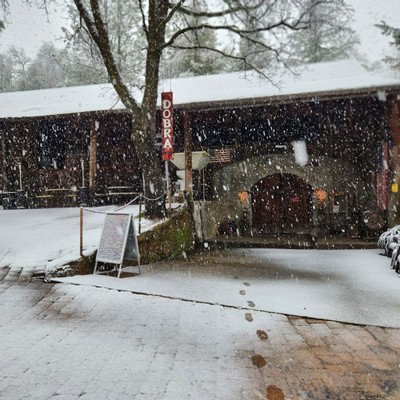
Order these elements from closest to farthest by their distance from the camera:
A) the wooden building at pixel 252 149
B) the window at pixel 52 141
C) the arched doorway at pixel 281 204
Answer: the wooden building at pixel 252 149
the arched doorway at pixel 281 204
the window at pixel 52 141

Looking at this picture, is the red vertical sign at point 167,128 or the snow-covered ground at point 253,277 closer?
the snow-covered ground at point 253,277

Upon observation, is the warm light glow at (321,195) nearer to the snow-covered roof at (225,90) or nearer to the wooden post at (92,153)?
the snow-covered roof at (225,90)

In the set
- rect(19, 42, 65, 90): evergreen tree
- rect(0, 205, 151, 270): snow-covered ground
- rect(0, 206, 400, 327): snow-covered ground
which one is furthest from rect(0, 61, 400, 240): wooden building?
rect(19, 42, 65, 90): evergreen tree

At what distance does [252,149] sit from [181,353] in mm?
11993

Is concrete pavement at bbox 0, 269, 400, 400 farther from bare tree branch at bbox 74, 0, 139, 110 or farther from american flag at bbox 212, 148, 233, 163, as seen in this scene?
american flag at bbox 212, 148, 233, 163

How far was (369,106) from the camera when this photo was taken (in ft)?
43.1

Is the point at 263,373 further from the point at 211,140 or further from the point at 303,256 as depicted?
the point at 211,140

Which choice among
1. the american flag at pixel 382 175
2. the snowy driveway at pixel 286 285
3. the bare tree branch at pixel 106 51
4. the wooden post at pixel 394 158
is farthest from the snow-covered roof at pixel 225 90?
the snowy driveway at pixel 286 285

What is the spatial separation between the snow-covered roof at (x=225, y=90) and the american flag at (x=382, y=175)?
8.42ft

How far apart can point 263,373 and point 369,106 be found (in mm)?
12327

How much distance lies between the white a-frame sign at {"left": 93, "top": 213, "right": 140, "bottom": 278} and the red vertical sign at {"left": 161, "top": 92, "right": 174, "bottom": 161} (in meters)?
4.77

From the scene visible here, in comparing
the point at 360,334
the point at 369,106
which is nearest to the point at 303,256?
the point at 360,334

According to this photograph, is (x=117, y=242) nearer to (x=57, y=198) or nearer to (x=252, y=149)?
(x=252, y=149)

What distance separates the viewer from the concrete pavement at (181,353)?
3.01 m
